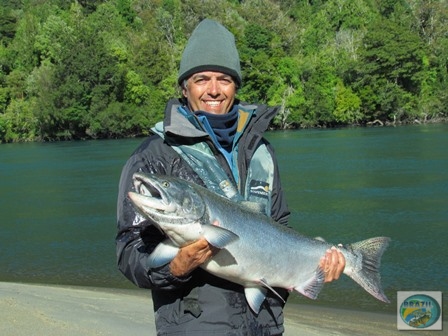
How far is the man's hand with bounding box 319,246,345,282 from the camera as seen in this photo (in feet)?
11.6

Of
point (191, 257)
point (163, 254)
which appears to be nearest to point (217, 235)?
point (191, 257)

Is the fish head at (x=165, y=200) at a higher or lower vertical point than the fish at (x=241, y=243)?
A: higher

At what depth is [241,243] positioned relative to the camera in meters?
3.09

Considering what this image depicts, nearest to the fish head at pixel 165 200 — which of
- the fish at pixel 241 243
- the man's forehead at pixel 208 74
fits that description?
the fish at pixel 241 243

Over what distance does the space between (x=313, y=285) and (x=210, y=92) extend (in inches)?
47.4

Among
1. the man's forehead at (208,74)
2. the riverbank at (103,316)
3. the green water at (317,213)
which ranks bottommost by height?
the green water at (317,213)

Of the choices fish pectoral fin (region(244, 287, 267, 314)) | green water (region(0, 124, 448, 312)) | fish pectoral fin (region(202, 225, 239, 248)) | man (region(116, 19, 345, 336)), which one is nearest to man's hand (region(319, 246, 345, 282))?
man (region(116, 19, 345, 336))

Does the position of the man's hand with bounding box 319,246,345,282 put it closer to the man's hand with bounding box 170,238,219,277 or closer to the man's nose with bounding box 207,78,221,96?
the man's hand with bounding box 170,238,219,277

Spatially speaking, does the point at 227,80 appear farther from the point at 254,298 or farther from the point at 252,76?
the point at 252,76

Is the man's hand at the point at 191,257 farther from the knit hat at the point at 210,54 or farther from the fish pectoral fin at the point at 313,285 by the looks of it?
the knit hat at the point at 210,54

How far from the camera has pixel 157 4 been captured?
398 feet

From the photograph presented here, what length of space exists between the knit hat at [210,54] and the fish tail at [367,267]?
1.21 meters

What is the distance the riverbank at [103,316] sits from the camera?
867 cm

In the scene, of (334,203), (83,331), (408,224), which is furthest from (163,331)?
(334,203)
